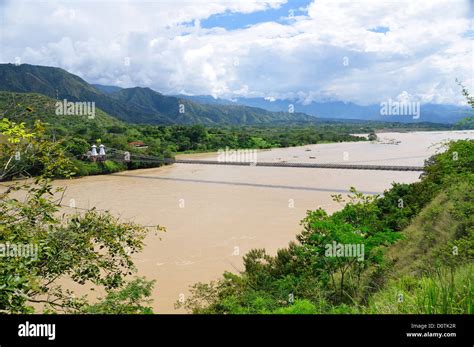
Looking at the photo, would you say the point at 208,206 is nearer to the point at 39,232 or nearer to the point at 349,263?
the point at 349,263

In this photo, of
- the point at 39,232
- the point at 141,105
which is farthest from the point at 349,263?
the point at 141,105

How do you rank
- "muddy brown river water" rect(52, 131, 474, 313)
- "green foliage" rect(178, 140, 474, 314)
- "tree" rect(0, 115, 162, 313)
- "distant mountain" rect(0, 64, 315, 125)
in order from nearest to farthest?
"tree" rect(0, 115, 162, 313) < "green foliage" rect(178, 140, 474, 314) < "muddy brown river water" rect(52, 131, 474, 313) < "distant mountain" rect(0, 64, 315, 125)

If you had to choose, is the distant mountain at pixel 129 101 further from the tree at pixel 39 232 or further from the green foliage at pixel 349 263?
the tree at pixel 39 232

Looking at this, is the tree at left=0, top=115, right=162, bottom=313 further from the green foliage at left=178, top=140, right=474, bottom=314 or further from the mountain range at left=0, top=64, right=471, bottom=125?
the mountain range at left=0, top=64, right=471, bottom=125

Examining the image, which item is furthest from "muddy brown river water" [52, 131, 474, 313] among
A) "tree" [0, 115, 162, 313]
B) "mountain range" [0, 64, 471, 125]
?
"mountain range" [0, 64, 471, 125]

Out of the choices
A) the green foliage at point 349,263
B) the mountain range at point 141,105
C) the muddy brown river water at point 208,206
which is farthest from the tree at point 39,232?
the mountain range at point 141,105

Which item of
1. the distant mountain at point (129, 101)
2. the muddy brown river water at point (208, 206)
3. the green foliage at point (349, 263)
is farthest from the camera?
the distant mountain at point (129, 101)
